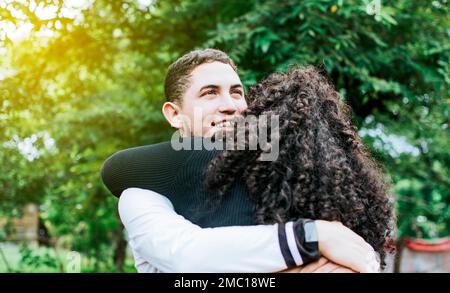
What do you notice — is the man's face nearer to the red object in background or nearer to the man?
the man

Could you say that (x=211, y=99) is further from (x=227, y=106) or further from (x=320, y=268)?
(x=320, y=268)

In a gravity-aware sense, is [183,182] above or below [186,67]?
below

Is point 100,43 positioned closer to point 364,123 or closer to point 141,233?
point 364,123

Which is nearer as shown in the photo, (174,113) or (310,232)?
(310,232)

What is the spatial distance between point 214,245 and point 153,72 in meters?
4.99

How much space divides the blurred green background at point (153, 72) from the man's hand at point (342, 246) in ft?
9.66

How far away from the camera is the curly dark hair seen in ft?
→ 5.06

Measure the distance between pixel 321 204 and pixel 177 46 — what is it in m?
4.41

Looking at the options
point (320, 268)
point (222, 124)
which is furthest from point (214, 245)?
point (222, 124)

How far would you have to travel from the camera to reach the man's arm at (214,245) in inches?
57.6

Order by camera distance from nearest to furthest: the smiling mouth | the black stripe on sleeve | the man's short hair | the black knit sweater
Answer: the black stripe on sleeve, the black knit sweater, the smiling mouth, the man's short hair

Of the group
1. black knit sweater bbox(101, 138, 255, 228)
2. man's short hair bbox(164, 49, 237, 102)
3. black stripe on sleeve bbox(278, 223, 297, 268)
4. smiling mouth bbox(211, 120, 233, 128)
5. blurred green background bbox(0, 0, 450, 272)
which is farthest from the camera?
blurred green background bbox(0, 0, 450, 272)

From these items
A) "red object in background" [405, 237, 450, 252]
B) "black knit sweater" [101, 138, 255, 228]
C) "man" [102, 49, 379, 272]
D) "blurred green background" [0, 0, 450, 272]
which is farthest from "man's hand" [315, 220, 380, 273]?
"red object in background" [405, 237, 450, 252]

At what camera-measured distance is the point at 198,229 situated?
155 cm
